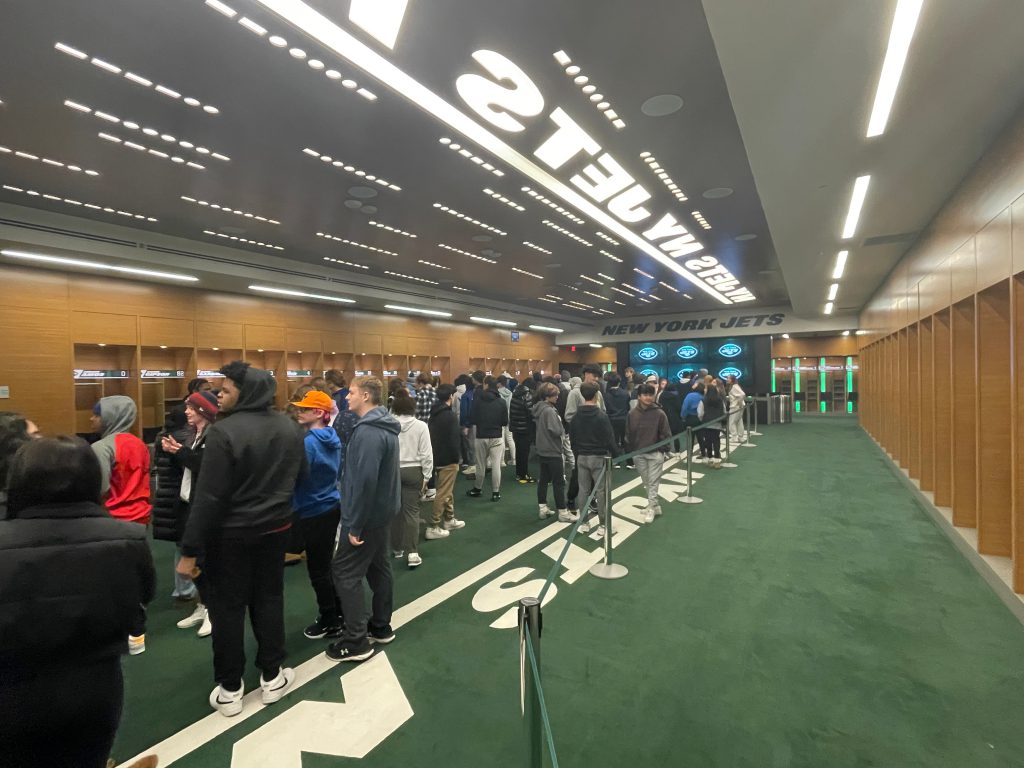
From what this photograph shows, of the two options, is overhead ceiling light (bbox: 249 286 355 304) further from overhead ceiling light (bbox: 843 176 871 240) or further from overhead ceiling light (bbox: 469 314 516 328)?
overhead ceiling light (bbox: 843 176 871 240)

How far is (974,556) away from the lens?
14.6ft

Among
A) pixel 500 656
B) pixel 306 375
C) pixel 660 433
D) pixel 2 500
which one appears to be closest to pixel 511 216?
pixel 660 433

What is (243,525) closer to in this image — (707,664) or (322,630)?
(322,630)

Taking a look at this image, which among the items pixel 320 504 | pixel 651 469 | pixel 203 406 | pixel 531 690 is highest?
pixel 203 406

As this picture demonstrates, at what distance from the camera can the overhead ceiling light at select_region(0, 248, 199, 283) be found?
738 centimetres

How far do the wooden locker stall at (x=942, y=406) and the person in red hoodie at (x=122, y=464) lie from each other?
7.97 m

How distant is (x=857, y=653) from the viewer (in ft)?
10.4

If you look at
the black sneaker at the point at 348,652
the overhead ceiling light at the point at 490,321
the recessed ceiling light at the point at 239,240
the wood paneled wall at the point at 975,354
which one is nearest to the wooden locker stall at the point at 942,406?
the wood paneled wall at the point at 975,354

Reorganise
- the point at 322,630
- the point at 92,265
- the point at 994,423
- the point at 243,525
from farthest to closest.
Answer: the point at 92,265 → the point at 994,423 → the point at 322,630 → the point at 243,525

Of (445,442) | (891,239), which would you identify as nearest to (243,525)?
(445,442)

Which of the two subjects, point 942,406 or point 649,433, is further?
point 649,433

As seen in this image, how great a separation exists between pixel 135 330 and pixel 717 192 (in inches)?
406

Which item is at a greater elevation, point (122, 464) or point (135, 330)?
point (135, 330)

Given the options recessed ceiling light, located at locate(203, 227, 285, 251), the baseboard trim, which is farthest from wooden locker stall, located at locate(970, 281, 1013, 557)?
recessed ceiling light, located at locate(203, 227, 285, 251)
